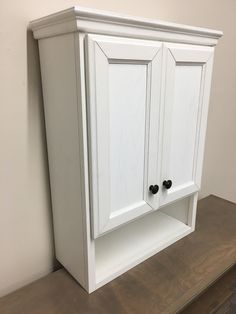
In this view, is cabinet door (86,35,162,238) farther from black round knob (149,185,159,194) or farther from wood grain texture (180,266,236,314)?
wood grain texture (180,266,236,314)

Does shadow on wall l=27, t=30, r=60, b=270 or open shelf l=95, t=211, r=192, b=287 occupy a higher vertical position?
shadow on wall l=27, t=30, r=60, b=270

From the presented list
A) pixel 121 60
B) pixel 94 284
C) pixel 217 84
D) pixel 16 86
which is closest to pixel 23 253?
pixel 94 284

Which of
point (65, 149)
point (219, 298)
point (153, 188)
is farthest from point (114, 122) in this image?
A: point (219, 298)

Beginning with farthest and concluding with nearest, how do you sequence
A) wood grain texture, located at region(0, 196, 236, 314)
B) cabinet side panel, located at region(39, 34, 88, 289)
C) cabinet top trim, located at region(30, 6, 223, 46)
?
wood grain texture, located at region(0, 196, 236, 314) < cabinet side panel, located at region(39, 34, 88, 289) < cabinet top trim, located at region(30, 6, 223, 46)

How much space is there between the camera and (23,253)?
40.8 inches

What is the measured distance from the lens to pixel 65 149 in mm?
887

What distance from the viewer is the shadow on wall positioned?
898mm

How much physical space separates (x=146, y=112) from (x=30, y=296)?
709 mm

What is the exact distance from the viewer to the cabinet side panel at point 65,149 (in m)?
0.80

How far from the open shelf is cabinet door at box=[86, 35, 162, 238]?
0.21 m

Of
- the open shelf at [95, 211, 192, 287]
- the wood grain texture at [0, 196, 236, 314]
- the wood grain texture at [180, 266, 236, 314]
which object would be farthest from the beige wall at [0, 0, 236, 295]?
the wood grain texture at [180, 266, 236, 314]

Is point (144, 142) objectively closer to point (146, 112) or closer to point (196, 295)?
point (146, 112)

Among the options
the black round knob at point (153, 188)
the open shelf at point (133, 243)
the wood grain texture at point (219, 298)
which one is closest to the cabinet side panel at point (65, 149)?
the open shelf at point (133, 243)

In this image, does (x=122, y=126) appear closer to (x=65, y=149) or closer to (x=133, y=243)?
(x=65, y=149)
